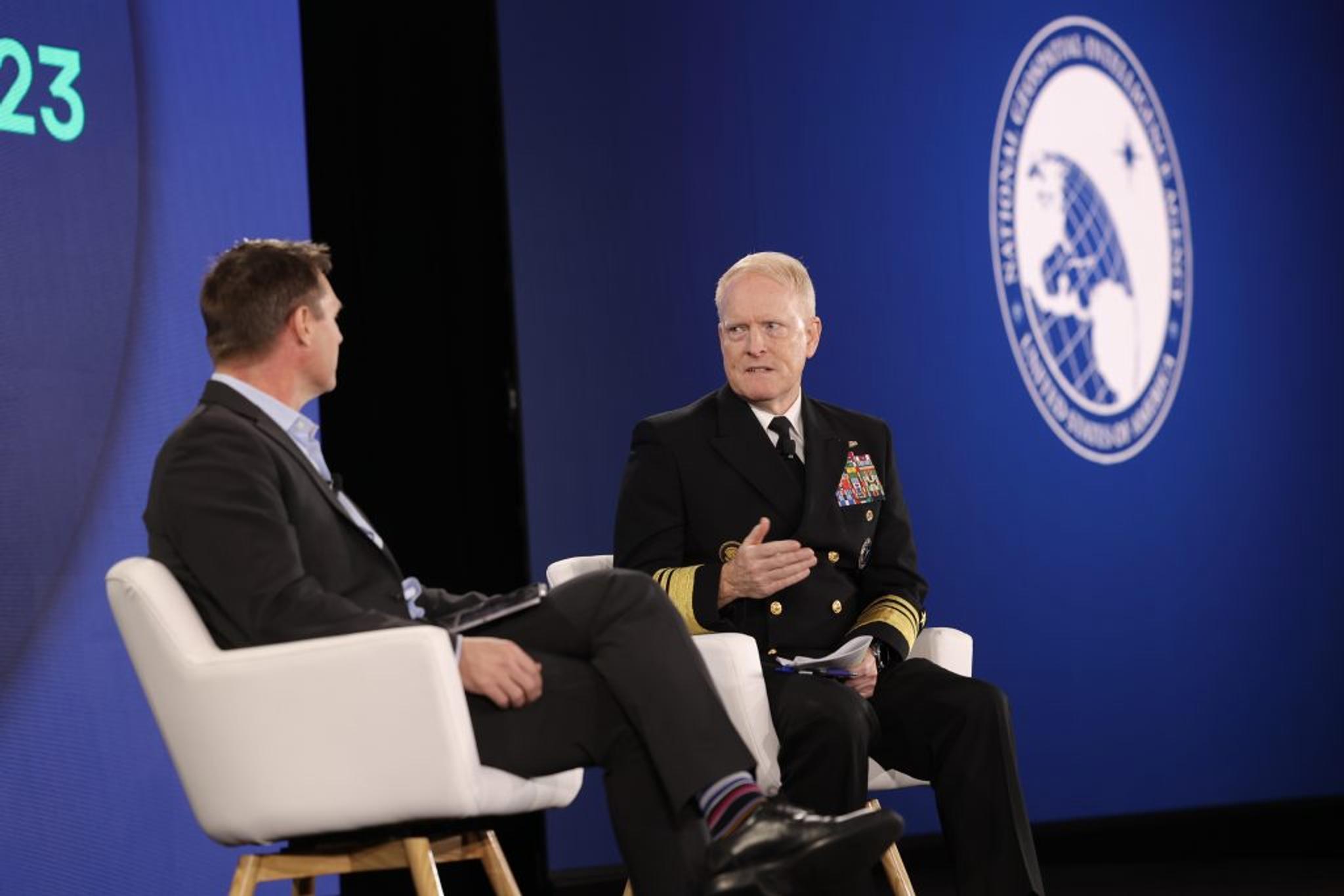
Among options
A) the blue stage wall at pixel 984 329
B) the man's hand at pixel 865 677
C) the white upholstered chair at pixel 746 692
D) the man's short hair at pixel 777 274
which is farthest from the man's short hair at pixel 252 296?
the blue stage wall at pixel 984 329

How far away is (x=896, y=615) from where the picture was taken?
3127mm

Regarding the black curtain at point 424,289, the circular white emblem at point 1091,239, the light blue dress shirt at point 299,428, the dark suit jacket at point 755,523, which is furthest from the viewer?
the circular white emblem at point 1091,239

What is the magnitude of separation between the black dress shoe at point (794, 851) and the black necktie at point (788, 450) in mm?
1087

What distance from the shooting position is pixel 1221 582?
5406 mm

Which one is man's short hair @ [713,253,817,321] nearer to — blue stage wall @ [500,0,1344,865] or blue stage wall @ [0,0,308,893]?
blue stage wall @ [500,0,1344,865]

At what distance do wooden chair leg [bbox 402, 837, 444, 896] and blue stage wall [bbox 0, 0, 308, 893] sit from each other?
0.96m

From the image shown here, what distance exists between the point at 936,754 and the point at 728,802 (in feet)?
2.54

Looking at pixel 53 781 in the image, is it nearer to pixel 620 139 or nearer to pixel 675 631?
pixel 675 631

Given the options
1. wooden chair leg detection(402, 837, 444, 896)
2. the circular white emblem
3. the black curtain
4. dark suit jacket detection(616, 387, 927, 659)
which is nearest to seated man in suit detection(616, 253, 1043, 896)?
dark suit jacket detection(616, 387, 927, 659)

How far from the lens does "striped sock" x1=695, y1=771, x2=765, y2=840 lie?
2281mm

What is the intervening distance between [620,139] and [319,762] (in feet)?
7.73

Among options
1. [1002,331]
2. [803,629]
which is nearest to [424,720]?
[803,629]

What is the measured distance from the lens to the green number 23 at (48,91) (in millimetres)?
3025

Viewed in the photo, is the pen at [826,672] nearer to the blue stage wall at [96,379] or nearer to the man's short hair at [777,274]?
the man's short hair at [777,274]
